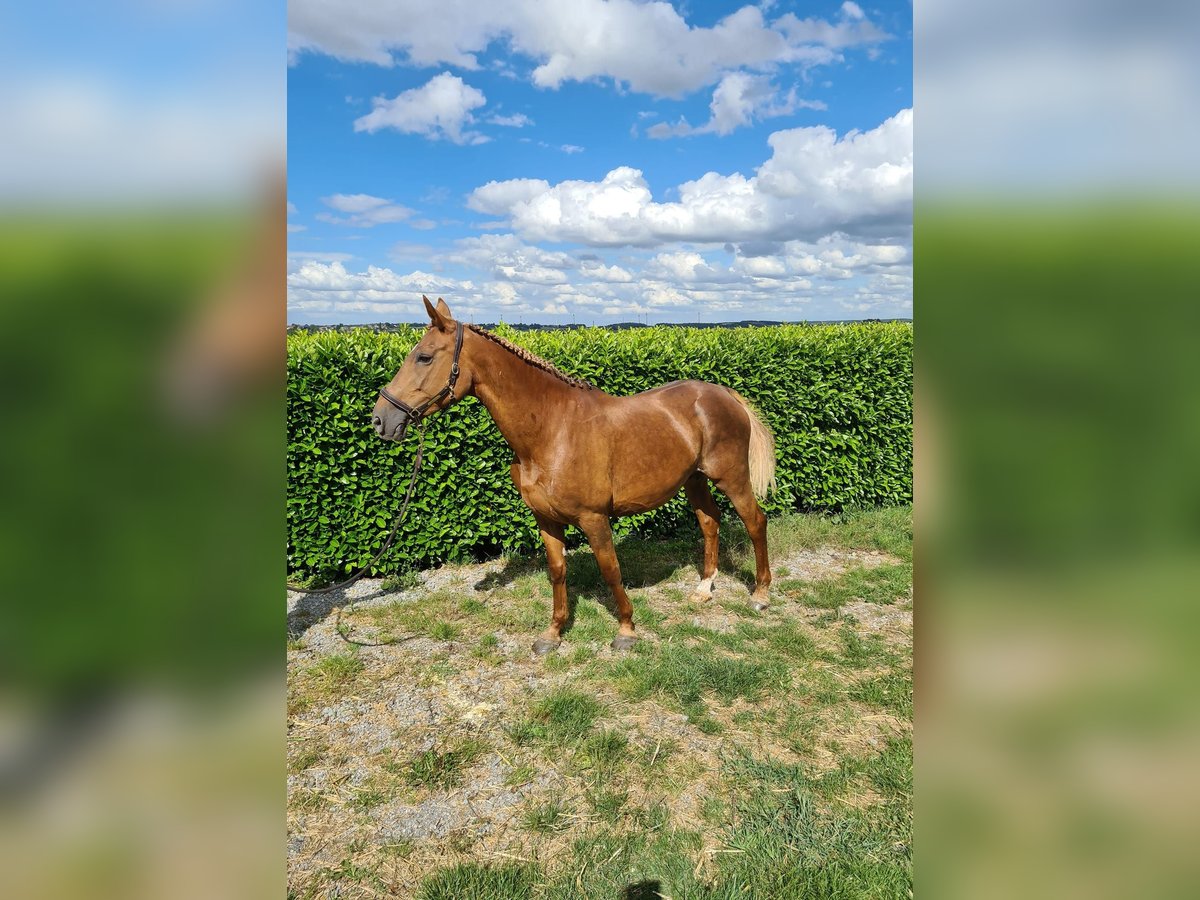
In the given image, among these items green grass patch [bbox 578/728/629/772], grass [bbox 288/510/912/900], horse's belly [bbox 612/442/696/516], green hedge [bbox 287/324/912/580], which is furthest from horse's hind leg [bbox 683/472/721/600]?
green grass patch [bbox 578/728/629/772]

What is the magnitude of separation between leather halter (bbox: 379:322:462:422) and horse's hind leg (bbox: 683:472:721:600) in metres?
2.39

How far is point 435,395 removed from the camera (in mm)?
3783

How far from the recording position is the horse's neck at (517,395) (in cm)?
399

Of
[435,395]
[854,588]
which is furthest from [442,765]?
[854,588]

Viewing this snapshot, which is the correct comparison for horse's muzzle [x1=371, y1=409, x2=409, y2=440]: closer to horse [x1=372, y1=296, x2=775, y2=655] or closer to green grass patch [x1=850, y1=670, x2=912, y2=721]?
horse [x1=372, y1=296, x2=775, y2=655]

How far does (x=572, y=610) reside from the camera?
517 centimetres

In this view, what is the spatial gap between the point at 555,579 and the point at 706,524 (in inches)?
62.9

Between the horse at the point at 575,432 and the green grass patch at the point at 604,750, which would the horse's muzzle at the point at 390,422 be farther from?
the green grass patch at the point at 604,750
